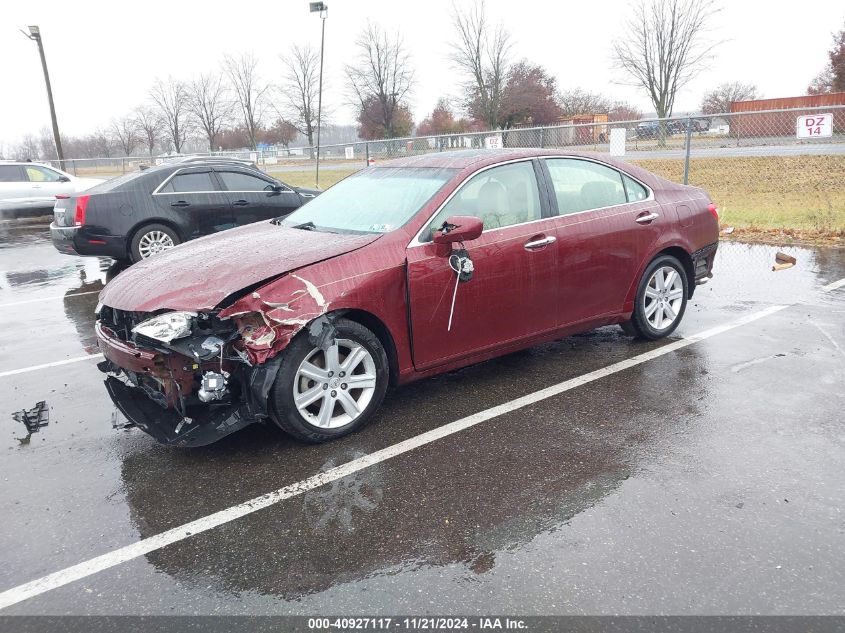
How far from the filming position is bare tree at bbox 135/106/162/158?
63.8 meters

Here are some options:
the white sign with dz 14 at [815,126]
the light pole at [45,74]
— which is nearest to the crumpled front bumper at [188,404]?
the white sign with dz 14 at [815,126]

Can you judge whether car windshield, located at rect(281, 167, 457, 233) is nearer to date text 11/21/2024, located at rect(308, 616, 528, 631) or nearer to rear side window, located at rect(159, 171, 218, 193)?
date text 11/21/2024, located at rect(308, 616, 528, 631)

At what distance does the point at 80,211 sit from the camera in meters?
9.05

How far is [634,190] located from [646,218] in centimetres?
29

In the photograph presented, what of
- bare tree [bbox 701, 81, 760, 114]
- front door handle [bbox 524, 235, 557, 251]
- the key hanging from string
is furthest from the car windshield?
bare tree [bbox 701, 81, 760, 114]

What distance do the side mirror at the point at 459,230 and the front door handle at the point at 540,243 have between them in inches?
22.2

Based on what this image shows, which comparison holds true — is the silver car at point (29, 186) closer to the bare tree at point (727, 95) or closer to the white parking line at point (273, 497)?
the white parking line at point (273, 497)

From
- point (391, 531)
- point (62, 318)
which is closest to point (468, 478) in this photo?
point (391, 531)

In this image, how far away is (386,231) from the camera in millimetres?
4211

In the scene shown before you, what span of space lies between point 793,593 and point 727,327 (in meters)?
3.88

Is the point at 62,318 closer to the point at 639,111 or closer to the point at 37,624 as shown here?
the point at 37,624

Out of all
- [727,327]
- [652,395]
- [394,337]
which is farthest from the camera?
[727,327]

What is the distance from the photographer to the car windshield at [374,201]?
173 inches

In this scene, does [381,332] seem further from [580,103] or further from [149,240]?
[580,103]
